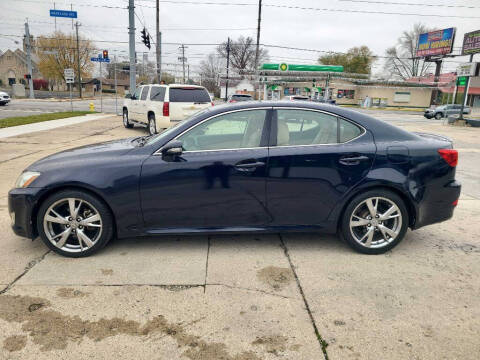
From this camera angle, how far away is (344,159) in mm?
3469

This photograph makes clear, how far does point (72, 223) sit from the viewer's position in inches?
133

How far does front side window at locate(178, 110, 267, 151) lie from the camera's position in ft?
11.5

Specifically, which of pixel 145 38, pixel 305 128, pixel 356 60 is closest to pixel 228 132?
pixel 305 128

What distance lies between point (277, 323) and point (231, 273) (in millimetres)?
783

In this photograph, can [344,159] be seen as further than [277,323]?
Yes

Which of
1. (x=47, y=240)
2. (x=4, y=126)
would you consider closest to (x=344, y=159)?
(x=47, y=240)

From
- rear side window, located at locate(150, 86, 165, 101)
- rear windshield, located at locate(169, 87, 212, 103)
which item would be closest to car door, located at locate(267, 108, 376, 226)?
rear windshield, located at locate(169, 87, 212, 103)

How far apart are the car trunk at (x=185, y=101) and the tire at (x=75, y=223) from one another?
26.9 ft

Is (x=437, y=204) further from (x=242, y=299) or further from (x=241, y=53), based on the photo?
(x=241, y=53)

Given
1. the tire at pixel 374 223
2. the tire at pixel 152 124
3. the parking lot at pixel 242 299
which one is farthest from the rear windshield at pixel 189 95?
the tire at pixel 374 223

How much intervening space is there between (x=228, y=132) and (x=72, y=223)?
179cm

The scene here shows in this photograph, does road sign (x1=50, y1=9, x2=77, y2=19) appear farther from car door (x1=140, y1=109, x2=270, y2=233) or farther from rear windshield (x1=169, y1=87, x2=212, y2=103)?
car door (x1=140, y1=109, x2=270, y2=233)

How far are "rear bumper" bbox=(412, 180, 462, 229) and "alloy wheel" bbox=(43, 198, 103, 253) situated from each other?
3268 mm

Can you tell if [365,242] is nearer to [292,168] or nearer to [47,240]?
[292,168]
